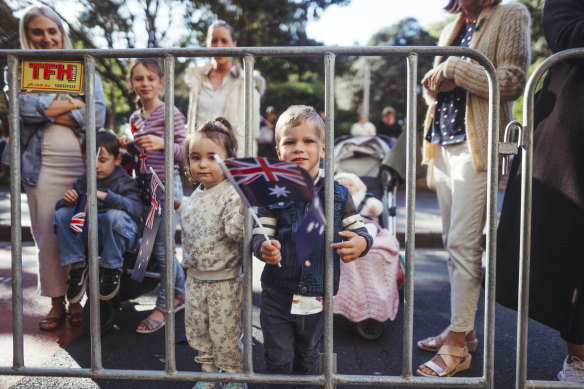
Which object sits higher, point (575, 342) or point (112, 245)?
point (112, 245)

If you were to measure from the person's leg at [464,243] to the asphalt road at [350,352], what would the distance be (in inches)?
8.8

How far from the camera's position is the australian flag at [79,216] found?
2602 millimetres

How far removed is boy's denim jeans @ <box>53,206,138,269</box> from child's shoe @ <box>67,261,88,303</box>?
0.08m

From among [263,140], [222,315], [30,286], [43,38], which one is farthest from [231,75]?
[263,140]

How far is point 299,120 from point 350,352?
5.40 feet

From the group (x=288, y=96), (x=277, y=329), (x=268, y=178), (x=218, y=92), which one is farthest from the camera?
(x=288, y=96)

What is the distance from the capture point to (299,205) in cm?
200

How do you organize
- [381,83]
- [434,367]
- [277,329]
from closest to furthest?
[277,329] → [434,367] → [381,83]

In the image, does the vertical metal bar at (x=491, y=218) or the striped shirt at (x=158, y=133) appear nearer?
the vertical metal bar at (x=491, y=218)

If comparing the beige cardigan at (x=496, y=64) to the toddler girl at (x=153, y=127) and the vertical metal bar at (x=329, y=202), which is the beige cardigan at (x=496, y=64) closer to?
the vertical metal bar at (x=329, y=202)

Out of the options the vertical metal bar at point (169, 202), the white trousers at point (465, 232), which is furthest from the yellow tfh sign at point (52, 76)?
the white trousers at point (465, 232)

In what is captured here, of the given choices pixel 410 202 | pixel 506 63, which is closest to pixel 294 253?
pixel 410 202

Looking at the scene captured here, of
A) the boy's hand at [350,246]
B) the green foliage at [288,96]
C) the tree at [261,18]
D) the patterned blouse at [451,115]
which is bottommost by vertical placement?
the boy's hand at [350,246]

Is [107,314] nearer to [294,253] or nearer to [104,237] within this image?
[104,237]
